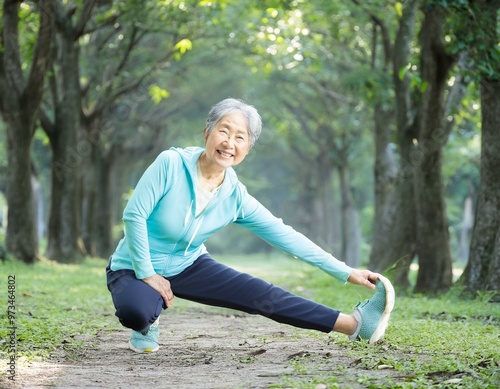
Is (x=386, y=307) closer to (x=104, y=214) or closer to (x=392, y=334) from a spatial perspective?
(x=392, y=334)

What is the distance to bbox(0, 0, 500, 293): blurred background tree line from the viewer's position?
13312 mm

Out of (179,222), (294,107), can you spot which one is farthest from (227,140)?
(294,107)

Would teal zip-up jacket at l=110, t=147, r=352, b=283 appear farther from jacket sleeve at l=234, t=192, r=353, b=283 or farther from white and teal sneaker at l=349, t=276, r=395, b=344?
white and teal sneaker at l=349, t=276, r=395, b=344

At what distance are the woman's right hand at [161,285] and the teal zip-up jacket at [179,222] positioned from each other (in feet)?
0.14

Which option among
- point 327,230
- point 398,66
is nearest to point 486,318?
point 398,66

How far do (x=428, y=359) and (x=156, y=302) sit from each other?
1.82 m

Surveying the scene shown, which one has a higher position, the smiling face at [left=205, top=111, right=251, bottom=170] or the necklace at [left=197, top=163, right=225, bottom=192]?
the smiling face at [left=205, top=111, right=251, bottom=170]

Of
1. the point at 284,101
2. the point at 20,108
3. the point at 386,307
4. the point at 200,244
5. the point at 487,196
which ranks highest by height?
the point at 284,101

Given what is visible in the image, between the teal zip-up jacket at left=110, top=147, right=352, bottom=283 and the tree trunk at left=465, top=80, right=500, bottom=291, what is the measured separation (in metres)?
6.09

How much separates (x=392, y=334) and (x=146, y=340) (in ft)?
6.63

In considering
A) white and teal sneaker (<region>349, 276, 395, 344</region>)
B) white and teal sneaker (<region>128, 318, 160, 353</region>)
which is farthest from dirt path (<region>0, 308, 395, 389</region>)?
white and teal sneaker (<region>349, 276, 395, 344</region>)

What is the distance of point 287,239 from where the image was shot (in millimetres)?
6375

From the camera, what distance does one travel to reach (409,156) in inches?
645

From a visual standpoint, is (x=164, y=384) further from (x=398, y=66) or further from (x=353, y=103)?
(x=353, y=103)
